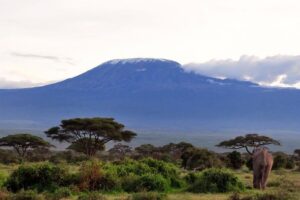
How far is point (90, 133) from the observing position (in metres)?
46.8

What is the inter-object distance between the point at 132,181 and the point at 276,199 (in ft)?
20.1

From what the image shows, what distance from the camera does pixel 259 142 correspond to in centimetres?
Answer: 5284

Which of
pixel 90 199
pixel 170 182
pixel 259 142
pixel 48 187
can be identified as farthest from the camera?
pixel 259 142

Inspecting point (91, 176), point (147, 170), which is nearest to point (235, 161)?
point (147, 170)

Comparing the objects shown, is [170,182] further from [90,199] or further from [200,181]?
[90,199]

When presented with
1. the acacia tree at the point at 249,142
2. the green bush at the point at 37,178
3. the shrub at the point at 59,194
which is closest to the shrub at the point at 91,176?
the green bush at the point at 37,178

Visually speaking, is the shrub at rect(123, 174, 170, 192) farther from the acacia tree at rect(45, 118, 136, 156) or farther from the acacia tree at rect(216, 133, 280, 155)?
the acacia tree at rect(216, 133, 280, 155)

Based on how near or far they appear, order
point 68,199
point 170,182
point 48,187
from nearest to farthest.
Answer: point 68,199, point 48,187, point 170,182

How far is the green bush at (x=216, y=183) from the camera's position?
21234 millimetres

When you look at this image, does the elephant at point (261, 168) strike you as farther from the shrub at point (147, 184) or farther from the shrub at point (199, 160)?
the shrub at point (199, 160)

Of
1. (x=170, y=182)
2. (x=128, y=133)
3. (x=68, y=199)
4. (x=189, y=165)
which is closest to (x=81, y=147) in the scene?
(x=128, y=133)

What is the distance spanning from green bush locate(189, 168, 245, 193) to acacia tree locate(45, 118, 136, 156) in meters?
24.6

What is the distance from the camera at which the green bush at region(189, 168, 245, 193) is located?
69.7 ft

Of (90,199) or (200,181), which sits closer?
(90,199)
